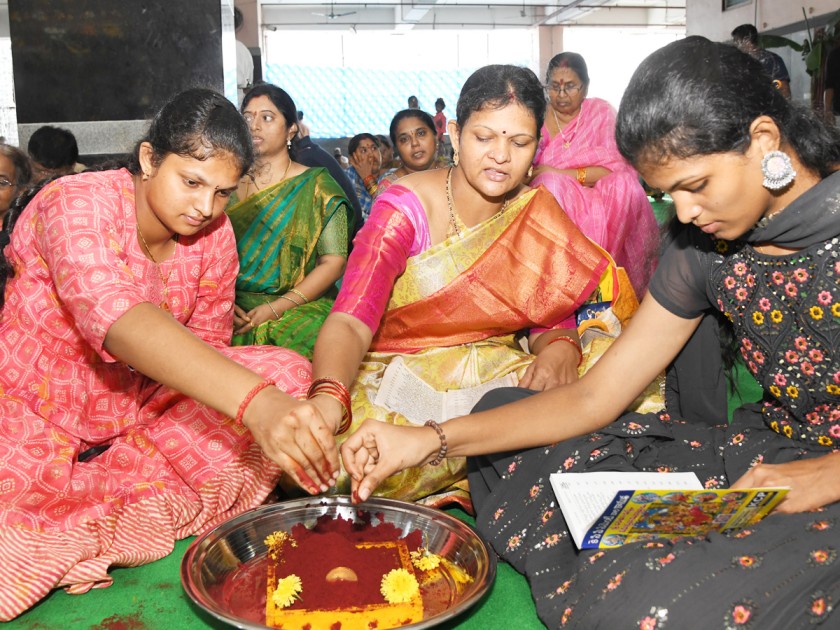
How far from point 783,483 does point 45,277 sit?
218 cm

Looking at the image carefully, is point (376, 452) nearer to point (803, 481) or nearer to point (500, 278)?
point (803, 481)

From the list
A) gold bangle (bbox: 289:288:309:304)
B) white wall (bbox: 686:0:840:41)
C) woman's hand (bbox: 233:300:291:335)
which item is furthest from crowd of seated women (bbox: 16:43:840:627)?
white wall (bbox: 686:0:840:41)

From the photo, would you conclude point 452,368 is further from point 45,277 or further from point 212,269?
point 45,277

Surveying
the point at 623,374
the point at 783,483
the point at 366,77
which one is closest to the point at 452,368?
the point at 623,374

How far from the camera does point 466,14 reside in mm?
26172

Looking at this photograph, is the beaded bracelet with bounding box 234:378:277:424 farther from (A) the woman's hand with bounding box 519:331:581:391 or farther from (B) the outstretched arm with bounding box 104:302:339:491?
(A) the woman's hand with bounding box 519:331:581:391

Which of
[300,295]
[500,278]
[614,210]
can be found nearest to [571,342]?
[500,278]

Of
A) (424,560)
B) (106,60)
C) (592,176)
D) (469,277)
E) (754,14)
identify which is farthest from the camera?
(754,14)

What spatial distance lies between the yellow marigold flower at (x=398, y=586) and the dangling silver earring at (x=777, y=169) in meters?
1.24

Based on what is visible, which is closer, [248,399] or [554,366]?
[248,399]

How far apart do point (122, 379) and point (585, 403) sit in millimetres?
1541

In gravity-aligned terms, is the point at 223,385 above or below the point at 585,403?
above

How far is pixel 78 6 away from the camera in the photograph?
5.29 metres

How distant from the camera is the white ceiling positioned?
24359mm
